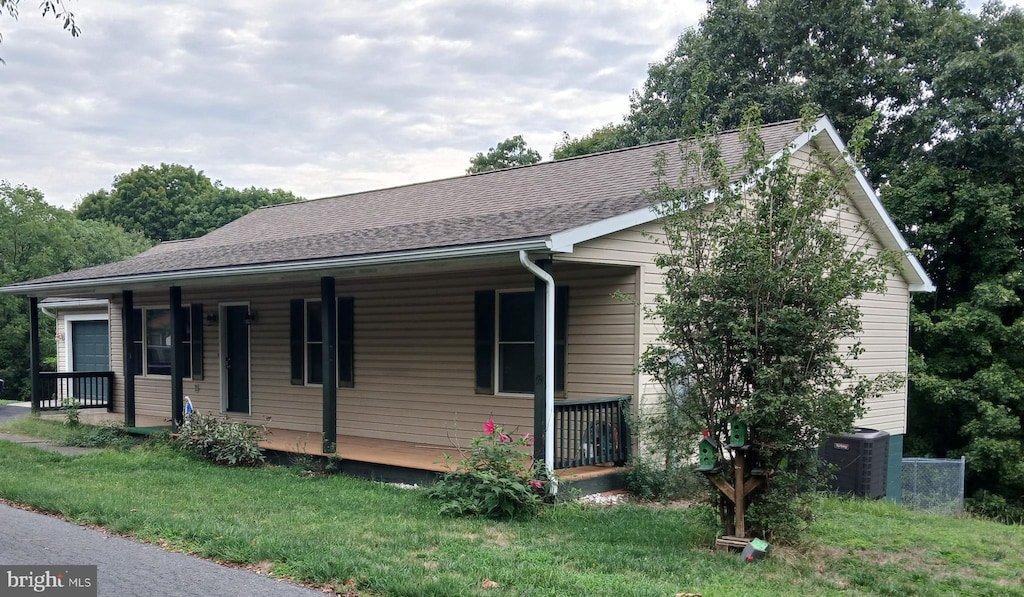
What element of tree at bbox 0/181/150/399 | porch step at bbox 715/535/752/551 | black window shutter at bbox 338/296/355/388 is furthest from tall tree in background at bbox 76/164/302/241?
porch step at bbox 715/535/752/551

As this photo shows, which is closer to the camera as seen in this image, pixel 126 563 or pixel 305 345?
pixel 126 563

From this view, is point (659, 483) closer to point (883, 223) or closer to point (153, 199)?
point (883, 223)

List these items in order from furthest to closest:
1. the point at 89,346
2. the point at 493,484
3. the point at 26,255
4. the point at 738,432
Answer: the point at 26,255 → the point at 89,346 → the point at 493,484 → the point at 738,432

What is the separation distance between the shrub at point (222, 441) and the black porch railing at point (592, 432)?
13.8 ft

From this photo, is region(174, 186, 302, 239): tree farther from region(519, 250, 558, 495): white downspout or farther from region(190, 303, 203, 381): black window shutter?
region(519, 250, 558, 495): white downspout

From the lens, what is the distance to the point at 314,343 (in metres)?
12.0

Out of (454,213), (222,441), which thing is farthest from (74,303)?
(454,213)

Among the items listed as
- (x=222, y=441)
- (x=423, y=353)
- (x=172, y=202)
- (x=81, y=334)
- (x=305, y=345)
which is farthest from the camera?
(x=172, y=202)

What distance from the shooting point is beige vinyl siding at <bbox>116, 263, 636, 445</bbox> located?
29.3 feet

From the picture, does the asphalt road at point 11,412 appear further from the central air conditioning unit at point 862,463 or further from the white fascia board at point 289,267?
the central air conditioning unit at point 862,463

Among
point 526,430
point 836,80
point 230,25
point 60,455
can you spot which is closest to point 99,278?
point 60,455

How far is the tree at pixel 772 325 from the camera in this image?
5.58 m

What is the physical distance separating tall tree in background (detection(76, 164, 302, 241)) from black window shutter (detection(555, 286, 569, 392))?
1526 inches

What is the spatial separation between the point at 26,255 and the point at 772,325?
29935mm
